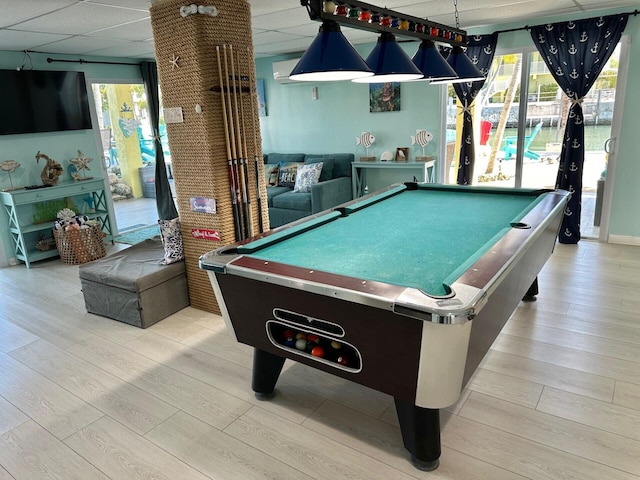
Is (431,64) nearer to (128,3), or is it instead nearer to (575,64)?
(128,3)

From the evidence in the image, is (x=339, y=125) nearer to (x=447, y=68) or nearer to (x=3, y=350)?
(x=447, y=68)

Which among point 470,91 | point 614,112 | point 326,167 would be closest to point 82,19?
point 326,167

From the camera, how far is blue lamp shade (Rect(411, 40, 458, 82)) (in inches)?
98.0

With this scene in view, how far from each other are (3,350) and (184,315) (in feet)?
3.95

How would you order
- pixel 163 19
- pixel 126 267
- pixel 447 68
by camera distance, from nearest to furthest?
pixel 447 68
pixel 163 19
pixel 126 267

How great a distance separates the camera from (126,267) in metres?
3.48

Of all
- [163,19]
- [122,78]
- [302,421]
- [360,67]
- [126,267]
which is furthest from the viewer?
[122,78]

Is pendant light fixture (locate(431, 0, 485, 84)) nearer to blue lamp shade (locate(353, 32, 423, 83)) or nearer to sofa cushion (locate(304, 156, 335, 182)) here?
blue lamp shade (locate(353, 32, 423, 83))

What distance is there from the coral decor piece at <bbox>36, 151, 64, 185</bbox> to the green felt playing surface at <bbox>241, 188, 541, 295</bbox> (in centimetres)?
390

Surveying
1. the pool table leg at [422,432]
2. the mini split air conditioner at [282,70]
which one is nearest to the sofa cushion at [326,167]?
the mini split air conditioner at [282,70]

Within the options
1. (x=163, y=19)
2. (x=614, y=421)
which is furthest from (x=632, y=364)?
(x=163, y=19)

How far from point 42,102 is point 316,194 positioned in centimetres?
322

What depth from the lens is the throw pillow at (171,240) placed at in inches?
139

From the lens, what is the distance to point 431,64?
250cm
